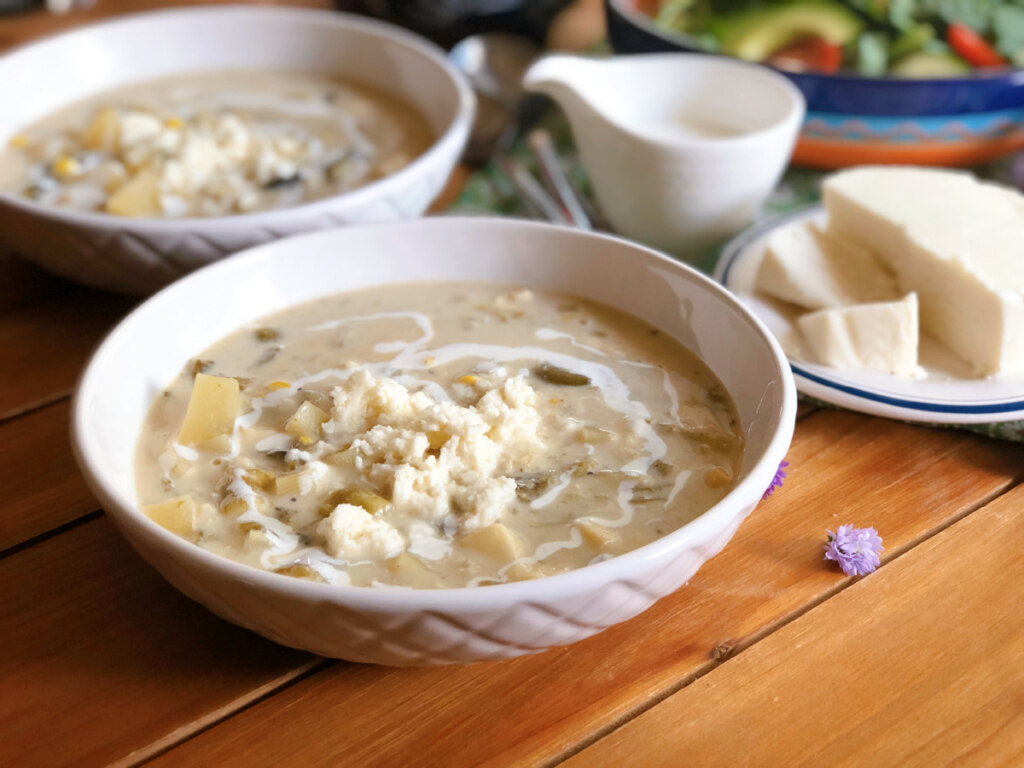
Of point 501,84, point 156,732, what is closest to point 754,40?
point 501,84

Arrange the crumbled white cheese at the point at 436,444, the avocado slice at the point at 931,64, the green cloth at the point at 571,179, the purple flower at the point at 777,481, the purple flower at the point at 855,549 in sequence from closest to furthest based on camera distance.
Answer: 1. the crumbled white cheese at the point at 436,444
2. the purple flower at the point at 855,549
3. the purple flower at the point at 777,481
4. the green cloth at the point at 571,179
5. the avocado slice at the point at 931,64

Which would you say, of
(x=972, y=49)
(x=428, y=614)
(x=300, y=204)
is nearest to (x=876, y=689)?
(x=428, y=614)

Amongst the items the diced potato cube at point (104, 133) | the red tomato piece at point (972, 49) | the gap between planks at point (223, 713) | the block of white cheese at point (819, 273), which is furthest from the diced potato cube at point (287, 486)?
the red tomato piece at point (972, 49)

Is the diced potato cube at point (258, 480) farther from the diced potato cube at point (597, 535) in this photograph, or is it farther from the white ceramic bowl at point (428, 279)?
the diced potato cube at point (597, 535)

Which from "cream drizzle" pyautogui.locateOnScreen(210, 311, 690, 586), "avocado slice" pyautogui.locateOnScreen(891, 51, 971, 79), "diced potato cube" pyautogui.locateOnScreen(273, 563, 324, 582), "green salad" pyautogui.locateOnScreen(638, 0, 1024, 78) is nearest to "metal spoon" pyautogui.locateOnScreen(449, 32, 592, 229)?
"green salad" pyautogui.locateOnScreen(638, 0, 1024, 78)

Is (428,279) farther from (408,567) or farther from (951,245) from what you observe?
(951,245)

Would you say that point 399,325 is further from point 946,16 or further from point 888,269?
point 946,16
